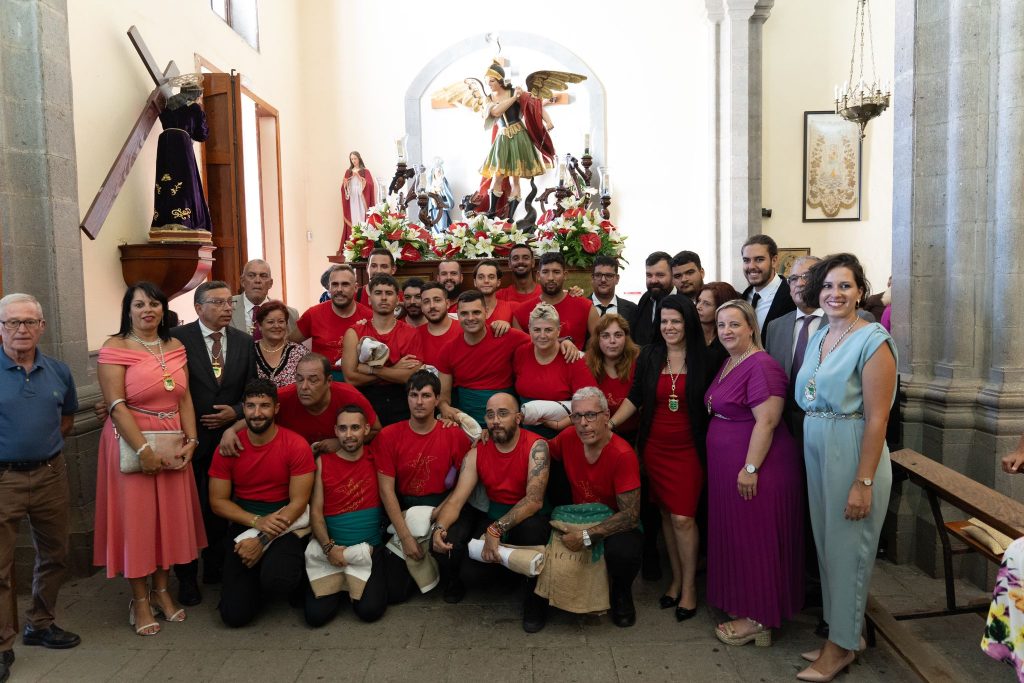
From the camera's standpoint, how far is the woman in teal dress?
3023mm

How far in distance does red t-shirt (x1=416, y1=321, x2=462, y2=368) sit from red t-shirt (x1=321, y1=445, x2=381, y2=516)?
0.79 m

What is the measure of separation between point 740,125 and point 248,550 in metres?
8.91

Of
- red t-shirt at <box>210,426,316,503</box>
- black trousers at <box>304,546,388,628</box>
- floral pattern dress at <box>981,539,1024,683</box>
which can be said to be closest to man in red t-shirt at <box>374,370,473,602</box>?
black trousers at <box>304,546,388,628</box>

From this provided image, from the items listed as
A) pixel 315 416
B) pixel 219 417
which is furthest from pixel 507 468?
pixel 219 417

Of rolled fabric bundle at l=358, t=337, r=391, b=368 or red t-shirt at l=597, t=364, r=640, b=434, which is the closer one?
red t-shirt at l=597, t=364, r=640, b=434

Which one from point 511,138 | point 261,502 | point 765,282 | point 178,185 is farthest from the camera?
point 511,138

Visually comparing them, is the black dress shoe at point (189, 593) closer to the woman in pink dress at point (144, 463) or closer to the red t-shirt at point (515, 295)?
the woman in pink dress at point (144, 463)

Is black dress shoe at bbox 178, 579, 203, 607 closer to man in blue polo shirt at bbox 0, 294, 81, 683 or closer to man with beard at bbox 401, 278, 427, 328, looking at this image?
man in blue polo shirt at bbox 0, 294, 81, 683

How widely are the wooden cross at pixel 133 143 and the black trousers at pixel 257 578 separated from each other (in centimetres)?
306

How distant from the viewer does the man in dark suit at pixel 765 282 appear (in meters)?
4.38

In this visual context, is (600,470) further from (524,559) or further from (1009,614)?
(1009,614)

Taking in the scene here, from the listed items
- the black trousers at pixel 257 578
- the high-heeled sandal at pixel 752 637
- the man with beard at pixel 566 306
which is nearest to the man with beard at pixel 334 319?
the man with beard at pixel 566 306

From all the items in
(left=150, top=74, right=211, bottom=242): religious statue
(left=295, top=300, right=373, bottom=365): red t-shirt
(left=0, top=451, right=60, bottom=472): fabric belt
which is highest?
(left=150, top=74, right=211, bottom=242): religious statue

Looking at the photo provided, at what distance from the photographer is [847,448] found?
3.10 meters
